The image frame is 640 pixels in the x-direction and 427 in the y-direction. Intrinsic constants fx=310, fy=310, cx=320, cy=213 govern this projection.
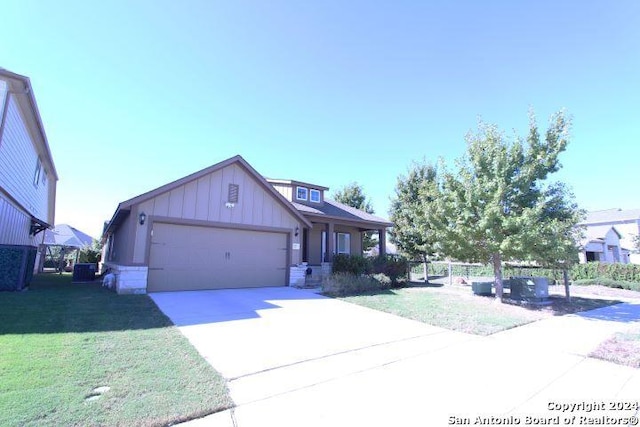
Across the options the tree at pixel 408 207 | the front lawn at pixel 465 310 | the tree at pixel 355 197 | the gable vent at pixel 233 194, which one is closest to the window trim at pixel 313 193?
the tree at pixel 408 207

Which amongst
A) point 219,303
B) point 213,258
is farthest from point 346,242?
point 219,303

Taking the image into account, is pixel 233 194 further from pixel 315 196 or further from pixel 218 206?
pixel 315 196

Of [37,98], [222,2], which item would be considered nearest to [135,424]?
[222,2]

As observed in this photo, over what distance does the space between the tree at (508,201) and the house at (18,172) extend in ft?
44.6

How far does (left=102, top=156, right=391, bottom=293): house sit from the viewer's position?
33.4 ft

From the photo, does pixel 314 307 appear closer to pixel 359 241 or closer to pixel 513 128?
pixel 513 128

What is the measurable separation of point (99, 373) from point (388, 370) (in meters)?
3.67

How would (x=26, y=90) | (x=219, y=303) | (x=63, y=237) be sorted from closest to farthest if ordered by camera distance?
(x=219, y=303), (x=26, y=90), (x=63, y=237)

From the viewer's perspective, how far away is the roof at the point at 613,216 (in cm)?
3741

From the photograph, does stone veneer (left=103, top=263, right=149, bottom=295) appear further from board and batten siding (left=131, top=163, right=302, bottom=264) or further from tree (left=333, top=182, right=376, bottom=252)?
tree (left=333, top=182, right=376, bottom=252)

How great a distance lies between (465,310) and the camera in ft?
29.3

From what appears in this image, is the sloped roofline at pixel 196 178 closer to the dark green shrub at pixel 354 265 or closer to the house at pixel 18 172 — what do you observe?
the dark green shrub at pixel 354 265

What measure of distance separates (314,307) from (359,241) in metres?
11.2

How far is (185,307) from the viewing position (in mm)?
8062
